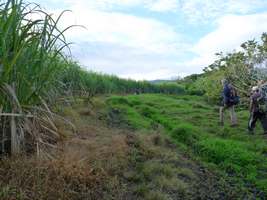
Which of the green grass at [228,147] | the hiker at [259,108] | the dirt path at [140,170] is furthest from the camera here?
the hiker at [259,108]

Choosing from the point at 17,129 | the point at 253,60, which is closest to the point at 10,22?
the point at 17,129

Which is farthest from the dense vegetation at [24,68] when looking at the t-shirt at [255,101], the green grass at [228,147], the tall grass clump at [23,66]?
the t-shirt at [255,101]

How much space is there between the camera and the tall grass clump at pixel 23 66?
339 centimetres

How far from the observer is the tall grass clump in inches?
134

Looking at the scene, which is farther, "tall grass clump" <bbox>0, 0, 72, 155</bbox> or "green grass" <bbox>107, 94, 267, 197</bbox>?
"green grass" <bbox>107, 94, 267, 197</bbox>

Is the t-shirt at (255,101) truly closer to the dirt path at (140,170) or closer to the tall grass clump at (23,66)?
the dirt path at (140,170)

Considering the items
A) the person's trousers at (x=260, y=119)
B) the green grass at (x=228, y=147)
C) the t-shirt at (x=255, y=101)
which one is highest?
the t-shirt at (x=255, y=101)

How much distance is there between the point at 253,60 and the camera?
39.6ft

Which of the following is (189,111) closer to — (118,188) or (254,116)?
(254,116)

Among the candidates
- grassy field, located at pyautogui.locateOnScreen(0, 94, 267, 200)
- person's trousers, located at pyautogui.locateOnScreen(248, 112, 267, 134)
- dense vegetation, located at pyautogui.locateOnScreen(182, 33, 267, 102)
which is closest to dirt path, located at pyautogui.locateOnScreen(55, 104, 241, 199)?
grassy field, located at pyautogui.locateOnScreen(0, 94, 267, 200)

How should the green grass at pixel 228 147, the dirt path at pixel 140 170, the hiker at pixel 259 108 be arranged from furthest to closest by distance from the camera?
the hiker at pixel 259 108, the green grass at pixel 228 147, the dirt path at pixel 140 170

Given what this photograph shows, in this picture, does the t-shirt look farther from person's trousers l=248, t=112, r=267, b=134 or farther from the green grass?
the green grass

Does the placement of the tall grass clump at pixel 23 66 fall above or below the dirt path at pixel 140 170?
above

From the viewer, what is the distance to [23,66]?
3691 millimetres
